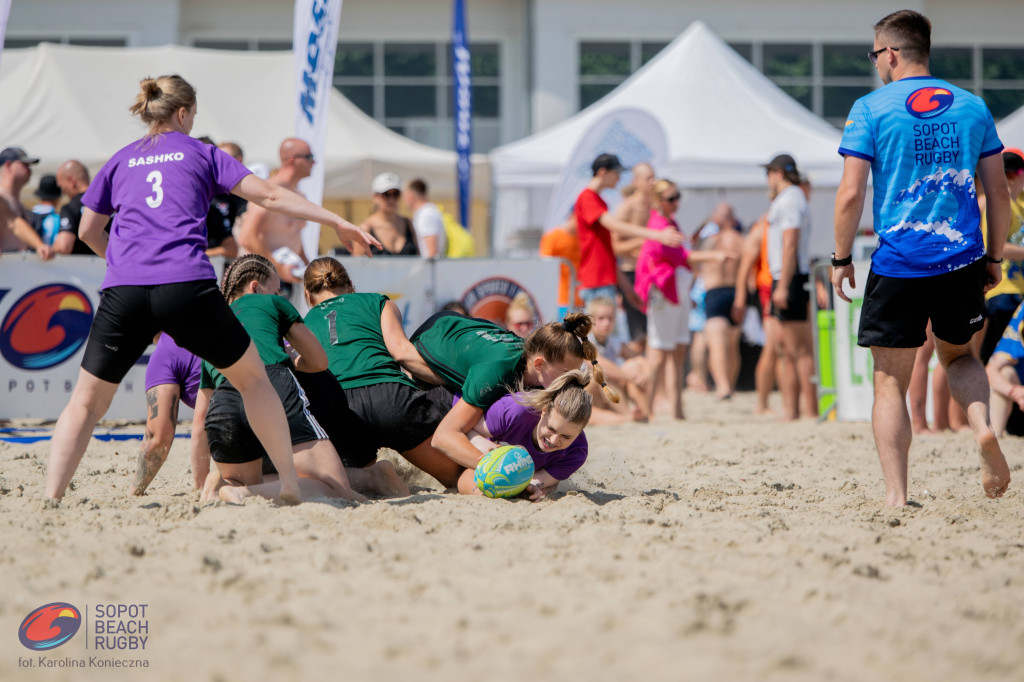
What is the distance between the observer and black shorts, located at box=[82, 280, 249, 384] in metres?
3.40

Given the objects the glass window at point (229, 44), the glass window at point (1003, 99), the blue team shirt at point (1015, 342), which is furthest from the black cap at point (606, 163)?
the glass window at point (1003, 99)

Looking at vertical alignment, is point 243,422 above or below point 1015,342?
below

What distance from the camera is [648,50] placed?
19922 millimetres

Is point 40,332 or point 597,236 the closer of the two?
point 40,332

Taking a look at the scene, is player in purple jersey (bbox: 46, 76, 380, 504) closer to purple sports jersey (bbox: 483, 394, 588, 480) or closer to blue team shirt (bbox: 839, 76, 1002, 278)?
purple sports jersey (bbox: 483, 394, 588, 480)

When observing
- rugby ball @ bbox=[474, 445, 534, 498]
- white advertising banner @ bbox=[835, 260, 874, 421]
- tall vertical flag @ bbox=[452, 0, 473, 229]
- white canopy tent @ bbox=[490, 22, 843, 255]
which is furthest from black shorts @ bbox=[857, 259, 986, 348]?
tall vertical flag @ bbox=[452, 0, 473, 229]

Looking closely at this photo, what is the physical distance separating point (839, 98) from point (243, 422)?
18895 millimetres

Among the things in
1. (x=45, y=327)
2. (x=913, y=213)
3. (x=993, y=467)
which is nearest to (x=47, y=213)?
(x=45, y=327)

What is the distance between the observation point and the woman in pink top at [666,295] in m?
7.86

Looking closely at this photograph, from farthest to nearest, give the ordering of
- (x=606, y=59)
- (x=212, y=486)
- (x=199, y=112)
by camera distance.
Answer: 1. (x=606, y=59)
2. (x=199, y=112)
3. (x=212, y=486)

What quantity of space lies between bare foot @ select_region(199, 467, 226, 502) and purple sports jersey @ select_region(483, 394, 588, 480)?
3.62 feet

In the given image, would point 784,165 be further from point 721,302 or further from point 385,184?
point 385,184

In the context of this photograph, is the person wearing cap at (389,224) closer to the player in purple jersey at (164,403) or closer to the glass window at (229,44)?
the player in purple jersey at (164,403)

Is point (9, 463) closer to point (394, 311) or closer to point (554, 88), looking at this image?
point (394, 311)
